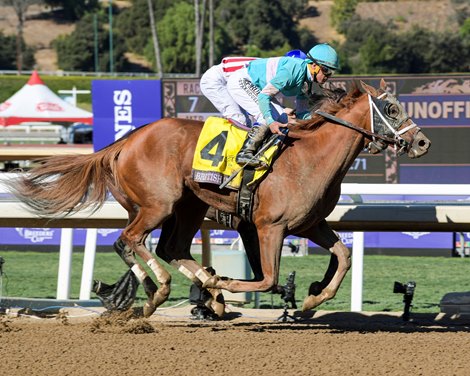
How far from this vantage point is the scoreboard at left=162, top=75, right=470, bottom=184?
38.9 feet

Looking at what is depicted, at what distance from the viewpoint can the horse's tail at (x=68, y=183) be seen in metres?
6.60

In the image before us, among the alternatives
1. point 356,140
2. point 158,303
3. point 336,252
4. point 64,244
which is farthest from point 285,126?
point 64,244

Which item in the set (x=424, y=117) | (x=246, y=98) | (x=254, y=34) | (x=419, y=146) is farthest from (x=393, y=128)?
(x=254, y=34)

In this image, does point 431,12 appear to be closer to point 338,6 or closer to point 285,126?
point 338,6

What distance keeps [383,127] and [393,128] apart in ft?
0.20

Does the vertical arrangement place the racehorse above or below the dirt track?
above

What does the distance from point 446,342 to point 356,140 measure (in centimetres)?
135

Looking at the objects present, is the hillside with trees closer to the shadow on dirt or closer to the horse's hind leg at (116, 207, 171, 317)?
the shadow on dirt

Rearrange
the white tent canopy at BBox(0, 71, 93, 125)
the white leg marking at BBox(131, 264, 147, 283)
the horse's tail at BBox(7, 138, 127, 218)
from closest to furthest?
the white leg marking at BBox(131, 264, 147, 283)
the horse's tail at BBox(7, 138, 127, 218)
the white tent canopy at BBox(0, 71, 93, 125)

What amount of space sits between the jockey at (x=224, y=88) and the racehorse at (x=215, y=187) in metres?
0.25

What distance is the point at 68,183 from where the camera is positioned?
665 centimetres

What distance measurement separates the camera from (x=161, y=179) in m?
6.25

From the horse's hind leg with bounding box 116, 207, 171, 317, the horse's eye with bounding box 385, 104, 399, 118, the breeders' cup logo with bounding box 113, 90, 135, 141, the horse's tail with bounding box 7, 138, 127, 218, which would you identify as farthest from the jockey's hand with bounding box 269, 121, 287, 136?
the breeders' cup logo with bounding box 113, 90, 135, 141

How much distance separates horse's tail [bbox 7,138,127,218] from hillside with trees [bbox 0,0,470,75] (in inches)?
1812
